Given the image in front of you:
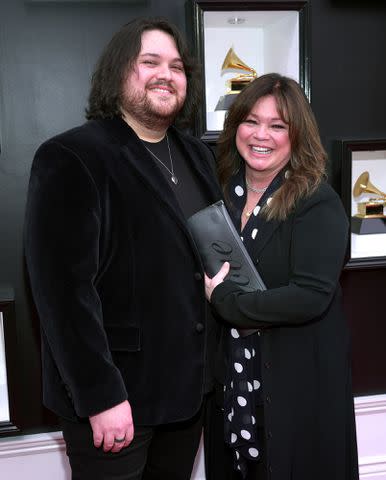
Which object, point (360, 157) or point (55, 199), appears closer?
point (55, 199)

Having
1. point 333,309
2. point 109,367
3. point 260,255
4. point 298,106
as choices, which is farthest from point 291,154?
point 109,367

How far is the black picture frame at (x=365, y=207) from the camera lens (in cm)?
200

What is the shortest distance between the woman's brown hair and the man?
186 mm

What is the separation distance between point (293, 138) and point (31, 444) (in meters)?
1.35

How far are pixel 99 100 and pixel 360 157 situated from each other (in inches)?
40.0

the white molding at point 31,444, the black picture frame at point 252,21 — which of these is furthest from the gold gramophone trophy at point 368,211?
the white molding at point 31,444

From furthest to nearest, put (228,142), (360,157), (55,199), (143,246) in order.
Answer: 1. (360,157)
2. (228,142)
3. (143,246)
4. (55,199)

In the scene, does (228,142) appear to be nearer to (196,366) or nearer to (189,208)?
(189,208)

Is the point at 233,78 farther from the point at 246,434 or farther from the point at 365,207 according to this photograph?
the point at 246,434

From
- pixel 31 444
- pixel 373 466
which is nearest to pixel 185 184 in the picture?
pixel 31 444

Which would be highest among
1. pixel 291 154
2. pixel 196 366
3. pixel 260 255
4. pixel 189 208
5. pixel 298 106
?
pixel 298 106

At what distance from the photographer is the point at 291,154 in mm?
1608

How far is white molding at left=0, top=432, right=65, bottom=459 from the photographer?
1989 millimetres

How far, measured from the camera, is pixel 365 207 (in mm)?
2029
